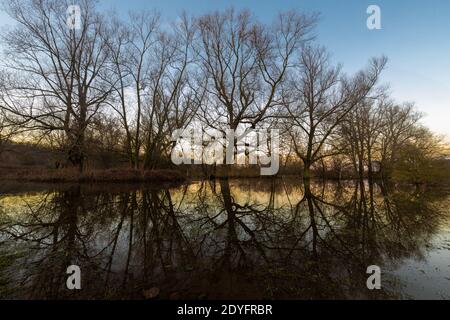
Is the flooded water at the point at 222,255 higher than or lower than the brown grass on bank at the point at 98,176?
lower

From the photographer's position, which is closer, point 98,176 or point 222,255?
point 222,255

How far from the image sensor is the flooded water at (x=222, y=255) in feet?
9.92

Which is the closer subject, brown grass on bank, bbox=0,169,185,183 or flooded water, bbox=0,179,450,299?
flooded water, bbox=0,179,450,299

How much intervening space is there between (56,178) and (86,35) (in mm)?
13360

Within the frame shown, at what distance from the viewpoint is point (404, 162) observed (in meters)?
23.2

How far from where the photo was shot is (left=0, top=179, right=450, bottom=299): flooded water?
3.02m

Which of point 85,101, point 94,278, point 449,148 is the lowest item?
point 94,278

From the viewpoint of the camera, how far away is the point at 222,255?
14.0ft

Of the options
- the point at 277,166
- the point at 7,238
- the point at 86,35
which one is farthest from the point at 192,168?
the point at 7,238

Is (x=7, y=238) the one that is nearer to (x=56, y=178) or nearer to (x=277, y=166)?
(x=56, y=178)

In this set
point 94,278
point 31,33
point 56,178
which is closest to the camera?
point 94,278

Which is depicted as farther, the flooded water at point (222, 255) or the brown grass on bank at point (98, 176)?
the brown grass on bank at point (98, 176)

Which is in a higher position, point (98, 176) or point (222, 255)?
point (98, 176)

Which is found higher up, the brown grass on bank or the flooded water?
the brown grass on bank
